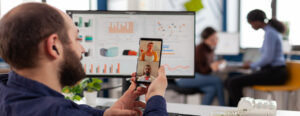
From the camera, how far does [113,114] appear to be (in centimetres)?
96

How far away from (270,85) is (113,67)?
2.28m

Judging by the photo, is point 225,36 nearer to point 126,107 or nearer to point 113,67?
point 113,67

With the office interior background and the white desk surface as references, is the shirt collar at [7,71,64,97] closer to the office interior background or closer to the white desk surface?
the white desk surface

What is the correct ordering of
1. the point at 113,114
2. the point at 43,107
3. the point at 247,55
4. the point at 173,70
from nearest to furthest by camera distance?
1. the point at 43,107
2. the point at 113,114
3. the point at 173,70
4. the point at 247,55

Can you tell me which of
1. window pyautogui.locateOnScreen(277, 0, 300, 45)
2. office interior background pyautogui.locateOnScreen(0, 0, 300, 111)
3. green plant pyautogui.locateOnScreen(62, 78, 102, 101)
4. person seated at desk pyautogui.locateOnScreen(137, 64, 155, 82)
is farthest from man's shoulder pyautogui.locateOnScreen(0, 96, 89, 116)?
window pyautogui.locateOnScreen(277, 0, 300, 45)

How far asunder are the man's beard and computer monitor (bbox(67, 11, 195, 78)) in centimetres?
58

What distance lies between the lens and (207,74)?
3365mm

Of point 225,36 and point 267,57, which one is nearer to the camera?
point 267,57

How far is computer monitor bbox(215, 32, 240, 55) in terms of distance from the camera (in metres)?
4.19

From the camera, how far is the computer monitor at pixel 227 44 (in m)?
4.19

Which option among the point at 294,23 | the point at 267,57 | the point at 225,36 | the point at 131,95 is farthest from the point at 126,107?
the point at 294,23

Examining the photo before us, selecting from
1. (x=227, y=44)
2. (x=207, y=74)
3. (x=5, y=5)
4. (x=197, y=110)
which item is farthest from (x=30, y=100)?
(x=227, y=44)

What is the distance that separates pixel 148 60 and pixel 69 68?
336mm

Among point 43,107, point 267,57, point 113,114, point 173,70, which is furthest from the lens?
point 267,57
